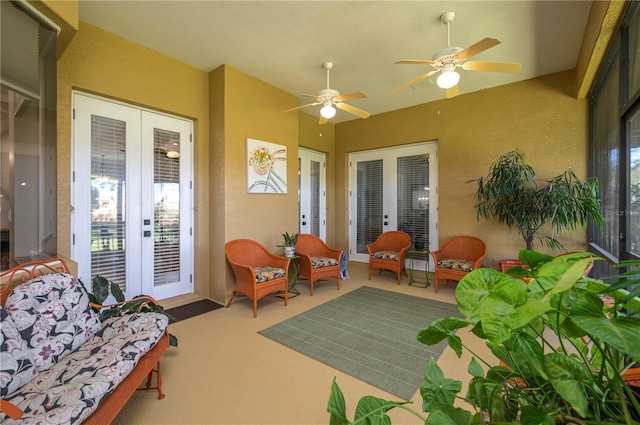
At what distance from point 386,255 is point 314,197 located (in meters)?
2.11

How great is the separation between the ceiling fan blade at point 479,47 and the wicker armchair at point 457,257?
9.11 ft

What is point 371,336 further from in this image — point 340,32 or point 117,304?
point 340,32

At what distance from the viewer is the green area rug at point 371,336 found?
7.36 ft

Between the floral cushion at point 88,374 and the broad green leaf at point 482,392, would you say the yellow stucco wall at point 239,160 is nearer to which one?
the floral cushion at point 88,374

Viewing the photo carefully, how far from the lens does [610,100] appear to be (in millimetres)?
2967

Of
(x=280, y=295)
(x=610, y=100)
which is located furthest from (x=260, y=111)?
(x=610, y=100)

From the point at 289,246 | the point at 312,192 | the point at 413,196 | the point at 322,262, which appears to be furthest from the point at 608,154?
the point at 312,192

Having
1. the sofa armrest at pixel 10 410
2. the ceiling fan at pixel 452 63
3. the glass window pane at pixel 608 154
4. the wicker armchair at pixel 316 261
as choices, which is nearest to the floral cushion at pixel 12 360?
the sofa armrest at pixel 10 410

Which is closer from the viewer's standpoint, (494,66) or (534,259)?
(534,259)

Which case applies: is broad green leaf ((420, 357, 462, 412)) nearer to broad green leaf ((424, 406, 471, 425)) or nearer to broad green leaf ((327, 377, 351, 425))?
broad green leaf ((424, 406, 471, 425))

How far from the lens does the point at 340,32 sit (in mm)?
3102

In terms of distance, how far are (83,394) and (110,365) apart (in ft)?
0.73

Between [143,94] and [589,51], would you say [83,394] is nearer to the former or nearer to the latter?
[143,94]

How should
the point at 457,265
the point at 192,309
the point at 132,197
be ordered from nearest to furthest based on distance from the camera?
the point at 132,197 → the point at 192,309 → the point at 457,265
